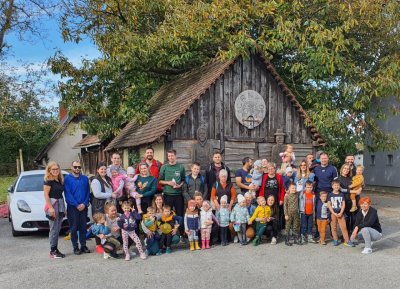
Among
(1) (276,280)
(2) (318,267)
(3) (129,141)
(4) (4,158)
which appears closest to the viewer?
(1) (276,280)

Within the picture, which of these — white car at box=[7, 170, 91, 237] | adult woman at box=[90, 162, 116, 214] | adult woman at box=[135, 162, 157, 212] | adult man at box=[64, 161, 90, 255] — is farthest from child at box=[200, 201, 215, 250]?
white car at box=[7, 170, 91, 237]

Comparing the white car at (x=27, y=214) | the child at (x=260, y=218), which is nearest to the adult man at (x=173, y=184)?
the child at (x=260, y=218)

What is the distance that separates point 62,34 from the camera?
15875mm

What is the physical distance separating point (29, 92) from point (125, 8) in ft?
29.8

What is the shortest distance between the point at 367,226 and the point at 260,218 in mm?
2048

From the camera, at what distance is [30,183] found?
36.9 ft

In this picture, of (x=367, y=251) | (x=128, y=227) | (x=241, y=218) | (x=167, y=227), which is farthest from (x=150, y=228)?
(x=367, y=251)

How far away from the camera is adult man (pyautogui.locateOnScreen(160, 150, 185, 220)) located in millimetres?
9078

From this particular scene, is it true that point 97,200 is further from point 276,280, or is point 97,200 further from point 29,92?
point 29,92

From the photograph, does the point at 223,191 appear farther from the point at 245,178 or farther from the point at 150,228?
the point at 150,228

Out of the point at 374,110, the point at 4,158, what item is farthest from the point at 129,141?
the point at 4,158

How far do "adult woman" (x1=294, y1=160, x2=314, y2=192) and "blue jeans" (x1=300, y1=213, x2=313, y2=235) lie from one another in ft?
1.84

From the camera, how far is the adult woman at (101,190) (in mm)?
8391

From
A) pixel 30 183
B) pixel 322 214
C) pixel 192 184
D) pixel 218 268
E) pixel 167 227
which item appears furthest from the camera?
pixel 30 183
